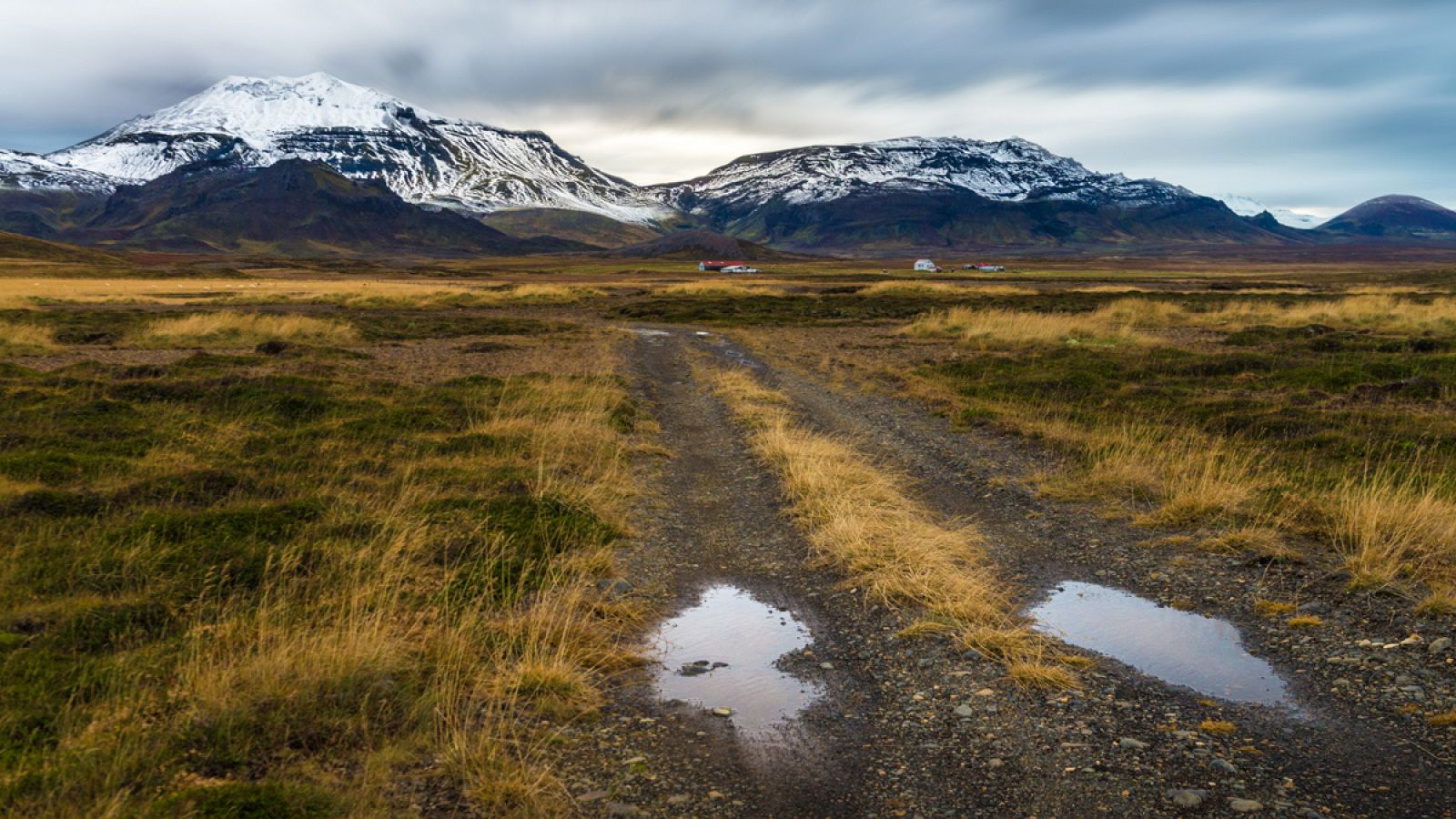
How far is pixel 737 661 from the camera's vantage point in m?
7.05

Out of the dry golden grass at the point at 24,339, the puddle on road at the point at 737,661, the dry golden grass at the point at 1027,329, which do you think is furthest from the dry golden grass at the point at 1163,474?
the dry golden grass at the point at 24,339

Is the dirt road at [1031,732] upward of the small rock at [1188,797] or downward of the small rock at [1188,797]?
downward

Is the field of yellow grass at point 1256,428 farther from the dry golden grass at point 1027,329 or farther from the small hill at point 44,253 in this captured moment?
the small hill at point 44,253

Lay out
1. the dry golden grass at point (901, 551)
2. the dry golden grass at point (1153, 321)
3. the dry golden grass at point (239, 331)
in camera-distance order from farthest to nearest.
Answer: the dry golden grass at point (1153, 321)
the dry golden grass at point (239, 331)
the dry golden grass at point (901, 551)

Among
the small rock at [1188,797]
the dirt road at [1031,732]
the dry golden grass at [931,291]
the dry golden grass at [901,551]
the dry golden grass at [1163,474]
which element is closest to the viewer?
the small rock at [1188,797]

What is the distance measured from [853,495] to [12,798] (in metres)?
8.88

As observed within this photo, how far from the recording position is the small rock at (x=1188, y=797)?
479 cm

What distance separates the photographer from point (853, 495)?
1120cm

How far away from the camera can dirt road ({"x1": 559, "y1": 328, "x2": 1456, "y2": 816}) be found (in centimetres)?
492

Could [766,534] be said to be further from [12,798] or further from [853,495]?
[12,798]

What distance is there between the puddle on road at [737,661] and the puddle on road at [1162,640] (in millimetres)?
2545

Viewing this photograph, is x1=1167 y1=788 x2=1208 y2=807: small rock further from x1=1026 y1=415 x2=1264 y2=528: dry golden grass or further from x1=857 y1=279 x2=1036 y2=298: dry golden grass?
x1=857 y1=279 x2=1036 y2=298: dry golden grass

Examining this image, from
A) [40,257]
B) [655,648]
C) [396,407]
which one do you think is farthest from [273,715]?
[40,257]

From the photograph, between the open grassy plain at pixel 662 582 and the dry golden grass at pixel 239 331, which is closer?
the open grassy plain at pixel 662 582
